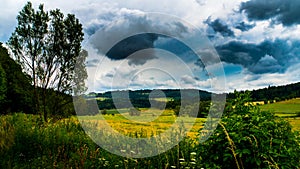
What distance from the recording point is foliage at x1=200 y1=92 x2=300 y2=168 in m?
3.98

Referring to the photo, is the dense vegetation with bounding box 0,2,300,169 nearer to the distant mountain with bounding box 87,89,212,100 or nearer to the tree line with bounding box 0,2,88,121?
the distant mountain with bounding box 87,89,212,100

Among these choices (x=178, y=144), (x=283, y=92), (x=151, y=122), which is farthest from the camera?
(x=283, y=92)

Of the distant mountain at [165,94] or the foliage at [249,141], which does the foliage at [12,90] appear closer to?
the distant mountain at [165,94]

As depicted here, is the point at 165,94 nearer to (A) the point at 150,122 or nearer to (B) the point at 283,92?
(A) the point at 150,122

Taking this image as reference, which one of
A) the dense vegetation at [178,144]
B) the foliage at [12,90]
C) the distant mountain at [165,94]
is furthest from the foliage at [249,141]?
the foliage at [12,90]

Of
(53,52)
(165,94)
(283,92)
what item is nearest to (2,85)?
(53,52)

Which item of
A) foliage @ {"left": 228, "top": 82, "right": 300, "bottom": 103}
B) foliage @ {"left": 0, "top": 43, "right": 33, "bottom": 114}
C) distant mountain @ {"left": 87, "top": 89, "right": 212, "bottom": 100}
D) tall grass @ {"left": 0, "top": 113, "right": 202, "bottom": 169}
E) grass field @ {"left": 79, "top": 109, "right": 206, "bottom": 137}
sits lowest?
tall grass @ {"left": 0, "top": 113, "right": 202, "bottom": 169}

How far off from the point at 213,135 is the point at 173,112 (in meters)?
2.79

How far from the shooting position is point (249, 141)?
4.00 metres

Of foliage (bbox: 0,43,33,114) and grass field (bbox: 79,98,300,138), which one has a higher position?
foliage (bbox: 0,43,33,114)

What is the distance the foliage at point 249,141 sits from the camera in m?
3.98

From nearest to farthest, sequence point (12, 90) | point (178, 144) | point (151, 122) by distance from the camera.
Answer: point (178, 144) < point (151, 122) < point (12, 90)

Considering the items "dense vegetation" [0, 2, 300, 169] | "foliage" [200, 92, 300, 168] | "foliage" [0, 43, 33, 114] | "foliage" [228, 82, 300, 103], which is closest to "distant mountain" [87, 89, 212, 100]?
"dense vegetation" [0, 2, 300, 169]

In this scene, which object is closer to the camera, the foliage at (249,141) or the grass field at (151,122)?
the foliage at (249,141)
